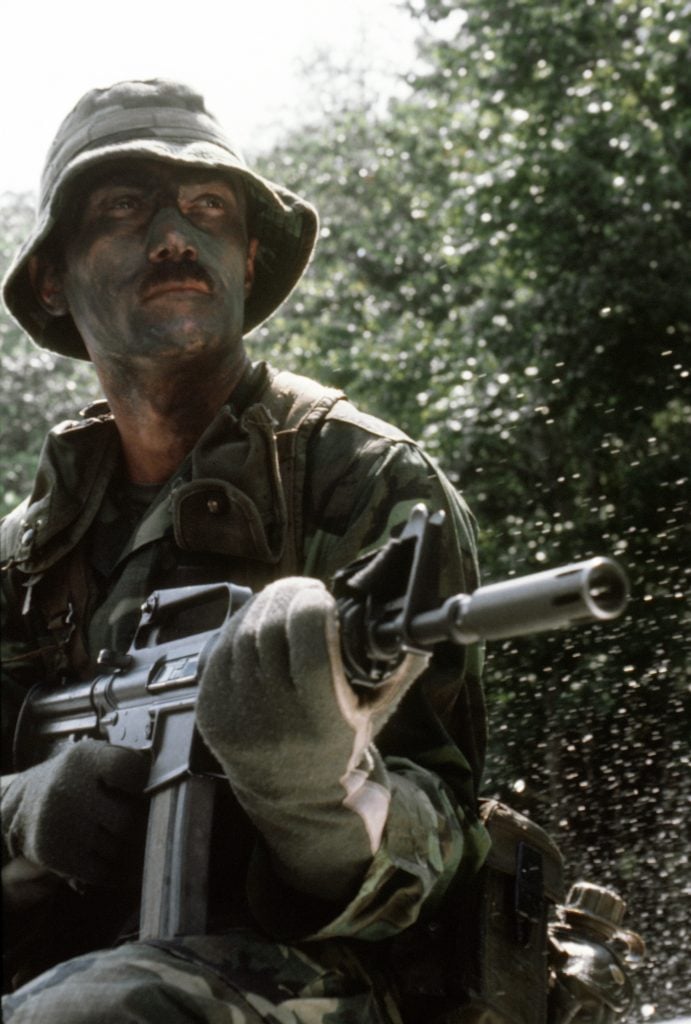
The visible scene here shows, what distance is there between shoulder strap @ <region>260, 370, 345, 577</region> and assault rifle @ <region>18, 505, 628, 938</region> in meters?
0.29

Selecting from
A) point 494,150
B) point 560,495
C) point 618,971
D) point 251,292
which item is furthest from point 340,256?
point 618,971

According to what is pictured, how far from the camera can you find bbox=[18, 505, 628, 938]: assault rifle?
2.00 metres

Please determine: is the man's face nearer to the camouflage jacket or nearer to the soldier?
the soldier

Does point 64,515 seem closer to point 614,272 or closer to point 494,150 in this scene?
point 614,272

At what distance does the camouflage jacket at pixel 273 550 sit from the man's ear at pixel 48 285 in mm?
421

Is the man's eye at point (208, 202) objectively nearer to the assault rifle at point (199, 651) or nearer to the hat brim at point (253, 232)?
the hat brim at point (253, 232)

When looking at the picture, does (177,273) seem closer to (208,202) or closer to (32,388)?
(208,202)

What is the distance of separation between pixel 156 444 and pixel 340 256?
13548 millimetres

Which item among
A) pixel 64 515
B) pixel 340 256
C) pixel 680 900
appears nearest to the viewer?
pixel 64 515

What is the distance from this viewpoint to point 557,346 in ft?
38.8

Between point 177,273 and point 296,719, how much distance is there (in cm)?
166

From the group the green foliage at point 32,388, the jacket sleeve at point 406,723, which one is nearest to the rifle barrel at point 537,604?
the jacket sleeve at point 406,723

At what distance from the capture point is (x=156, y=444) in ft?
12.6

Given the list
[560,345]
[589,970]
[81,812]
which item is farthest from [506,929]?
[560,345]
